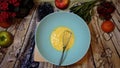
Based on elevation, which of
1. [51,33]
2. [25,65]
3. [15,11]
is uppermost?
[15,11]

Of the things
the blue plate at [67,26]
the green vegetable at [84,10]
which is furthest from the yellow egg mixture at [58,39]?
the green vegetable at [84,10]

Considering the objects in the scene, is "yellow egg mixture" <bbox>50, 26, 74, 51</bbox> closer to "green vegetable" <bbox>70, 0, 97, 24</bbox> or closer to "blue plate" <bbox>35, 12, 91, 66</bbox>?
"blue plate" <bbox>35, 12, 91, 66</bbox>

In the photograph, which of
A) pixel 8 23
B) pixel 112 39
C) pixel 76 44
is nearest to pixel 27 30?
pixel 8 23

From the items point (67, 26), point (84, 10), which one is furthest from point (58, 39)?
point (84, 10)

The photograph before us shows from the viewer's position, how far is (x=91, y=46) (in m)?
0.83

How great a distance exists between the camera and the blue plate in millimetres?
755

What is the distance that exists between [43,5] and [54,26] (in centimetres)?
17

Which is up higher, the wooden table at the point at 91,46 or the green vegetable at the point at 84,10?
the green vegetable at the point at 84,10

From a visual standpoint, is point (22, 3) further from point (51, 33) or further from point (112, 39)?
point (112, 39)

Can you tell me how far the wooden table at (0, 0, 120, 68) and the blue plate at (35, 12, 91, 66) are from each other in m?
0.04

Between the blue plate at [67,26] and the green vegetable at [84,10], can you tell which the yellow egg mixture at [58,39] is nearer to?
the blue plate at [67,26]

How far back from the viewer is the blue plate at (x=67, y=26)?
0.75 m

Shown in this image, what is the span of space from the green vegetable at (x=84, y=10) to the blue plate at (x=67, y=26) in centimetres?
10

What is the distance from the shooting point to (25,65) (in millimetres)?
782
